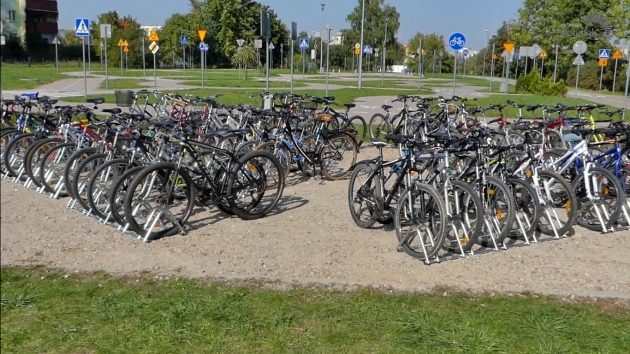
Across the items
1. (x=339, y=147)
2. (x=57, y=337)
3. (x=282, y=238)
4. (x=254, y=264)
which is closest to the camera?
(x=57, y=337)

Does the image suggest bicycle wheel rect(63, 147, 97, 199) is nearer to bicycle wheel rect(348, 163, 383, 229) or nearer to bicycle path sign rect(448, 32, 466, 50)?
bicycle wheel rect(348, 163, 383, 229)

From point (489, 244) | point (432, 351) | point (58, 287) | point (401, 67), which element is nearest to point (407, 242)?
point (489, 244)

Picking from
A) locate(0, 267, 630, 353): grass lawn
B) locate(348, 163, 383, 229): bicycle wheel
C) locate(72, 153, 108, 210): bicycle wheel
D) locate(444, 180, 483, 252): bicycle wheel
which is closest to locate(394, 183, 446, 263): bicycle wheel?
locate(444, 180, 483, 252): bicycle wheel

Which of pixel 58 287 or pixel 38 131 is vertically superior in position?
pixel 38 131

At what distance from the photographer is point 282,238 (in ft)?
Result: 18.7

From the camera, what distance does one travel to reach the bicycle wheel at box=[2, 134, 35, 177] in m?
6.90

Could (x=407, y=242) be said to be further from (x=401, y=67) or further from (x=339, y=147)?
(x=401, y=67)

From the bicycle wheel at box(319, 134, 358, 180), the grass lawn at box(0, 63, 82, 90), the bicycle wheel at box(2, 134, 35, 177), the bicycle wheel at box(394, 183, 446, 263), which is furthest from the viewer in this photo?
the bicycle wheel at box(319, 134, 358, 180)

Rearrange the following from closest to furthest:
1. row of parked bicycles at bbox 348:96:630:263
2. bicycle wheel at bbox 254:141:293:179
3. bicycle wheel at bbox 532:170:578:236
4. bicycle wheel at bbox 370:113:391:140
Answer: row of parked bicycles at bbox 348:96:630:263
bicycle wheel at bbox 532:170:578:236
bicycle wheel at bbox 254:141:293:179
bicycle wheel at bbox 370:113:391:140

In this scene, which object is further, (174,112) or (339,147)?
(174,112)

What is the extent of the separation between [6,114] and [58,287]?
14.0 ft

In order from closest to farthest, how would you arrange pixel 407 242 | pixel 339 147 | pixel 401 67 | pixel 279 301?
pixel 279 301, pixel 407 242, pixel 339 147, pixel 401 67

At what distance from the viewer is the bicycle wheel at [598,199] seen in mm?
6102

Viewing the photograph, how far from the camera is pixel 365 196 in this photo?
611cm
